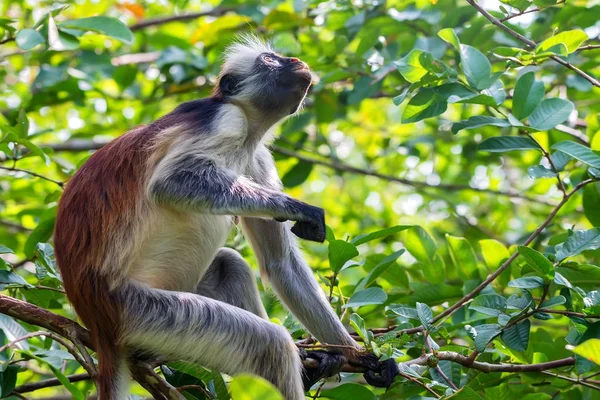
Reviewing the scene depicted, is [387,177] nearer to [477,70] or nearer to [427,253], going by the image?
[427,253]

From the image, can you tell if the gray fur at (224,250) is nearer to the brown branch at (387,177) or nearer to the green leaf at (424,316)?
the green leaf at (424,316)

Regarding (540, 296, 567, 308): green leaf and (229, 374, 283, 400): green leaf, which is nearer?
(229, 374, 283, 400): green leaf

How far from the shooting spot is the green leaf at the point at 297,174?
7199mm

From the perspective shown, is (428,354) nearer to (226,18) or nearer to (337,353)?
(337,353)

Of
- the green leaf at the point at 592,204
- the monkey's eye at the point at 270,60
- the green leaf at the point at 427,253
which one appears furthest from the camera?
the monkey's eye at the point at 270,60

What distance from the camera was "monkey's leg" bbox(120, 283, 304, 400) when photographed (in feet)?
13.0

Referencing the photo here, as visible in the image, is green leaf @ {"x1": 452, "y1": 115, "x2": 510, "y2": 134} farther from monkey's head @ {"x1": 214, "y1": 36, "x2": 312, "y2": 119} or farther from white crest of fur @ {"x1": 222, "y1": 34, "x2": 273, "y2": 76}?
white crest of fur @ {"x1": 222, "y1": 34, "x2": 273, "y2": 76}

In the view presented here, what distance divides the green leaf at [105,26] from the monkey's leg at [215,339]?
2128 millimetres

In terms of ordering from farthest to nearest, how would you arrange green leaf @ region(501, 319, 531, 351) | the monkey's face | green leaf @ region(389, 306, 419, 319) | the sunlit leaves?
the monkey's face, the sunlit leaves, green leaf @ region(389, 306, 419, 319), green leaf @ region(501, 319, 531, 351)

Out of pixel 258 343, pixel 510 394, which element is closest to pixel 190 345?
pixel 258 343

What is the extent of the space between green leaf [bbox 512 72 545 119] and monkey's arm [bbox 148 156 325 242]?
119 centimetres

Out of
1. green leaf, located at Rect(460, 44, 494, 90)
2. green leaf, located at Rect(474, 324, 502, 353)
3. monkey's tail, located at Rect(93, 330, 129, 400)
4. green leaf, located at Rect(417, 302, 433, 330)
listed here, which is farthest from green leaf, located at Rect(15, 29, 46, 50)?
green leaf, located at Rect(474, 324, 502, 353)

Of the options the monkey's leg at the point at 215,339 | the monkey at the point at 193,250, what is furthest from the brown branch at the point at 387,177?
the monkey's leg at the point at 215,339

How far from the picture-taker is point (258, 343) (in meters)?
3.96
